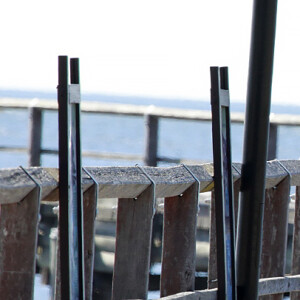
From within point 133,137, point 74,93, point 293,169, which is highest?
point 74,93

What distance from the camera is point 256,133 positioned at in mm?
3227

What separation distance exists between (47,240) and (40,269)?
0.24 m

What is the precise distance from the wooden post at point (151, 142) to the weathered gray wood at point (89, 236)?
4.10 metres

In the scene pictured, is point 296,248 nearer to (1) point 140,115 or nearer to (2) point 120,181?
(2) point 120,181

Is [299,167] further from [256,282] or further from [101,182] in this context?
[101,182]

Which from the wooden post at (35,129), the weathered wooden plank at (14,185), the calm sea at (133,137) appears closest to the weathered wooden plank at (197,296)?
the weathered wooden plank at (14,185)

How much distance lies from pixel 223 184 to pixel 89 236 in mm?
595

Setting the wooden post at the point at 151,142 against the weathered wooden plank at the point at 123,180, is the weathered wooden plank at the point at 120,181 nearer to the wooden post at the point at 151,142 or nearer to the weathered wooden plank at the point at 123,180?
the weathered wooden plank at the point at 123,180

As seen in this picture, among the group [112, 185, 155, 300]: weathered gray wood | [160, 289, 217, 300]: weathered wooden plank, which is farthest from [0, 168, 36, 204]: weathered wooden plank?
[160, 289, 217, 300]: weathered wooden plank

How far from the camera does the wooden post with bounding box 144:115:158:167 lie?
7.04 m

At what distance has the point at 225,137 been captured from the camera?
3.34m

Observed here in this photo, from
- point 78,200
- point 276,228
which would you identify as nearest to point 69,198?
point 78,200

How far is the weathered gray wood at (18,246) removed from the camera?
2.62m

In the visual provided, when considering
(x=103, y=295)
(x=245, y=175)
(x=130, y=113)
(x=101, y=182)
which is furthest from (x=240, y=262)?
(x=130, y=113)
